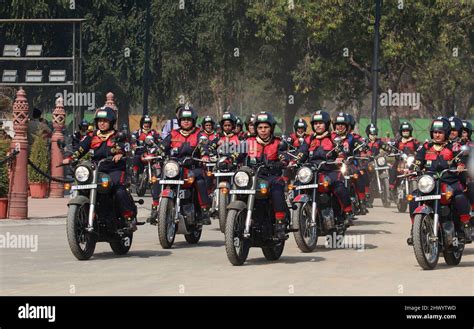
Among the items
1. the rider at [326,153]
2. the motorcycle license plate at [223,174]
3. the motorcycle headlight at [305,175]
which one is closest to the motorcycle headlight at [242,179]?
the motorcycle headlight at [305,175]

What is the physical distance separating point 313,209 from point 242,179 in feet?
7.48

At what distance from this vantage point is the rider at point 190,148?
60.4ft

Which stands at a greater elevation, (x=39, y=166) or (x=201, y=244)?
(x=39, y=166)

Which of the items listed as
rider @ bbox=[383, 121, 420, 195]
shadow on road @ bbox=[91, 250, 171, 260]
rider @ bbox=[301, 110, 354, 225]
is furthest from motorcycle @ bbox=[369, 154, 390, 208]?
shadow on road @ bbox=[91, 250, 171, 260]

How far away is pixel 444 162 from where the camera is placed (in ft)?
51.9

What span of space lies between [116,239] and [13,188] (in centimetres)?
580

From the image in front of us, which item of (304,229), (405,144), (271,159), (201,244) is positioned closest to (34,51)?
(405,144)

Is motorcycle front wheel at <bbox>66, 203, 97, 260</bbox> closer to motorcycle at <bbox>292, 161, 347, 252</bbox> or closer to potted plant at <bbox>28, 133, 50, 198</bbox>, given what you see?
motorcycle at <bbox>292, 161, 347, 252</bbox>

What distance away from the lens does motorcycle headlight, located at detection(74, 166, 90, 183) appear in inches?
634

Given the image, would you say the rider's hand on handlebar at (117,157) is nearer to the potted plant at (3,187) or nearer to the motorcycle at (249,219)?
the motorcycle at (249,219)

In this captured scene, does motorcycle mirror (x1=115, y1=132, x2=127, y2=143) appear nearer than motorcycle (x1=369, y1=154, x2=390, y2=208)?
Yes

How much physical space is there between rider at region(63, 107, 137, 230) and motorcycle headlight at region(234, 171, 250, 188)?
1675mm

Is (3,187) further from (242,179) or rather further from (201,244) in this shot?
(242,179)

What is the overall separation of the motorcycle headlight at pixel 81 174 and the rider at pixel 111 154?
0.37m
